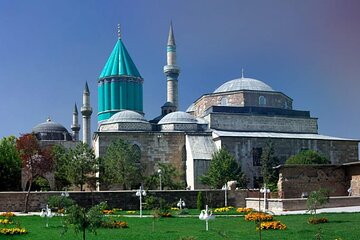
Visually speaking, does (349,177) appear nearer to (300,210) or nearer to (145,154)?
(300,210)

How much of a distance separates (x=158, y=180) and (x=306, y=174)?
10668mm

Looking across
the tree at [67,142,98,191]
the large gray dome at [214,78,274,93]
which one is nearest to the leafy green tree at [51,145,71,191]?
the tree at [67,142,98,191]

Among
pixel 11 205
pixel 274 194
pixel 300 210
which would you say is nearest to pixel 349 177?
pixel 274 194

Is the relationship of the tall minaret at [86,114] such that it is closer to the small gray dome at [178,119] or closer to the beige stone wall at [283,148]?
the small gray dome at [178,119]

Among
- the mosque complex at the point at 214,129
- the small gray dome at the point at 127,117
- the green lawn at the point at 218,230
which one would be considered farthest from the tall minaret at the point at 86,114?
Answer: the green lawn at the point at 218,230

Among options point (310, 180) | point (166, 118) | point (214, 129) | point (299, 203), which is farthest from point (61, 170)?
point (299, 203)

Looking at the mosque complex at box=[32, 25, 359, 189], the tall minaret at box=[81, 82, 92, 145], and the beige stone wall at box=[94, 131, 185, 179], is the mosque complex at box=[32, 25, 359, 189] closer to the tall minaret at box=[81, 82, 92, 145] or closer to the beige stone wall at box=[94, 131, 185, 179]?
the beige stone wall at box=[94, 131, 185, 179]

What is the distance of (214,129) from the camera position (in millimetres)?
31844

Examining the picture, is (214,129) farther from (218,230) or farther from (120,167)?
(218,230)

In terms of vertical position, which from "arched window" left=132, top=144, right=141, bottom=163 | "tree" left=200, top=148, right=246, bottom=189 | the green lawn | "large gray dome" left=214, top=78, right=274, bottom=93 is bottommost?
the green lawn

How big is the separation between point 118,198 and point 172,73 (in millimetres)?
18423

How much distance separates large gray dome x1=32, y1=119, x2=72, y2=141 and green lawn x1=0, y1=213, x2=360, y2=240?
28125mm

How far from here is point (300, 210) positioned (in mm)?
16141

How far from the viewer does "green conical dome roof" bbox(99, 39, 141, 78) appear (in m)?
38.4
